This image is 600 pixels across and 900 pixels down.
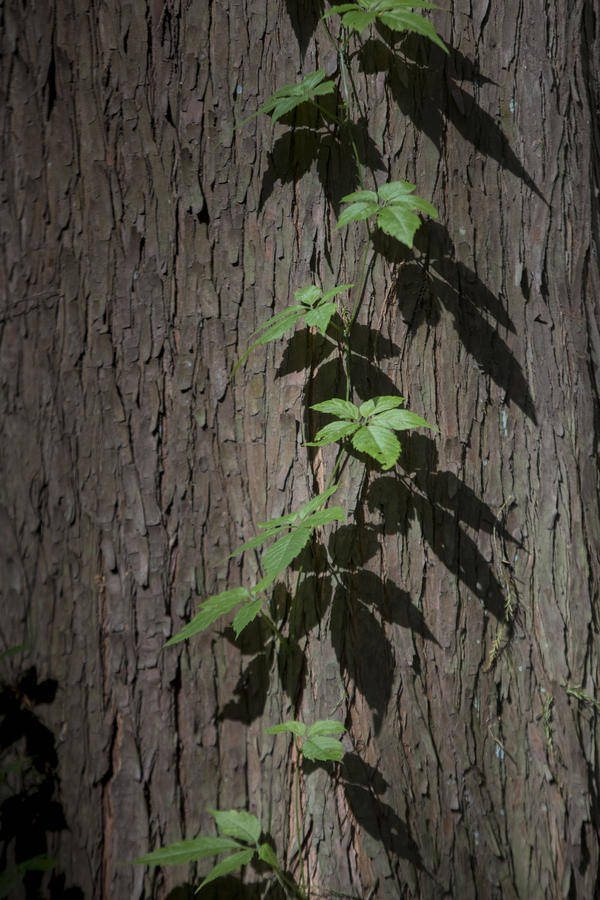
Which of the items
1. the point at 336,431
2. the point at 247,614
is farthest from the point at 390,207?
the point at 247,614

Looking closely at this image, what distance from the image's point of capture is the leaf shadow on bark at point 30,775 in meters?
1.29

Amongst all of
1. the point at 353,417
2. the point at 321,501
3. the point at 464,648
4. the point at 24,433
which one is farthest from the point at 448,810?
the point at 24,433

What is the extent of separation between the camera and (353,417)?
3.98ft

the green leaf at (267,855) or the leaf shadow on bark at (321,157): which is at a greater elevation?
the leaf shadow on bark at (321,157)

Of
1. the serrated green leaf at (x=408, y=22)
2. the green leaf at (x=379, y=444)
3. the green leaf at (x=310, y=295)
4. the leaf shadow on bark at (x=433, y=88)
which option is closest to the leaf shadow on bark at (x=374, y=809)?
the green leaf at (x=379, y=444)

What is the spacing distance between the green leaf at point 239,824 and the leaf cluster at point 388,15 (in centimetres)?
151

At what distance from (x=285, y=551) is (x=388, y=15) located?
103cm

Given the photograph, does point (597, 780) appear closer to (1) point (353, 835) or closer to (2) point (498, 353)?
(1) point (353, 835)

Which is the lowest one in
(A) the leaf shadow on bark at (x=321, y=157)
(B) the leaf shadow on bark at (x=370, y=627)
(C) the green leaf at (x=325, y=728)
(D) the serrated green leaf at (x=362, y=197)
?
(C) the green leaf at (x=325, y=728)

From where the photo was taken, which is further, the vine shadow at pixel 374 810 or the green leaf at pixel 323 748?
the vine shadow at pixel 374 810

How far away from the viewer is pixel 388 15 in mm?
1190

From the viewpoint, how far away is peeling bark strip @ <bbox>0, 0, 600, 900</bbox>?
1284 millimetres

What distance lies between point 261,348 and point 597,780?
1138 millimetres

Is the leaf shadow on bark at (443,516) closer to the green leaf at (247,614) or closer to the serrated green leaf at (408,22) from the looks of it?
the green leaf at (247,614)
